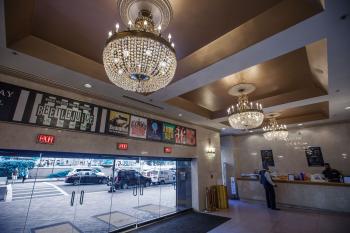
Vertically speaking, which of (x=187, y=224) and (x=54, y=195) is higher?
(x=54, y=195)

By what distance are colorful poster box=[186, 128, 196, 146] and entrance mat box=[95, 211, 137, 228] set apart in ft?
11.1

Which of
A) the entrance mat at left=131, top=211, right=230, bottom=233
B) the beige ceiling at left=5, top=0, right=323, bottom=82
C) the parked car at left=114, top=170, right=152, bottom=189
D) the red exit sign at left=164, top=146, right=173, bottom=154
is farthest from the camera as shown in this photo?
the red exit sign at left=164, top=146, right=173, bottom=154

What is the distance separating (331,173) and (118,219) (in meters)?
8.69

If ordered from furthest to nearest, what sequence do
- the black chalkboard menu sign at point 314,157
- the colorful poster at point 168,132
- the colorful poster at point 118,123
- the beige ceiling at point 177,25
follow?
the black chalkboard menu sign at point 314,157 → the colorful poster at point 168,132 → the colorful poster at point 118,123 → the beige ceiling at point 177,25

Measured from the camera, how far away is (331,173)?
7.27 meters

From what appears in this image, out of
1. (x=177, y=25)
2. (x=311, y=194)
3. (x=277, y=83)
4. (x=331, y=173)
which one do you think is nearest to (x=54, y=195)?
(x=177, y=25)

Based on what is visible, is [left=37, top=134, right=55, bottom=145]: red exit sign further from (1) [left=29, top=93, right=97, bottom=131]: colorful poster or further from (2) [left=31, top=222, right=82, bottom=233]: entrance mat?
(2) [left=31, top=222, right=82, bottom=233]: entrance mat

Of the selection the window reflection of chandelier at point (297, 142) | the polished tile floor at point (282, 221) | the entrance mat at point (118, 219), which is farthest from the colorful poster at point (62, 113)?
the window reflection of chandelier at point (297, 142)

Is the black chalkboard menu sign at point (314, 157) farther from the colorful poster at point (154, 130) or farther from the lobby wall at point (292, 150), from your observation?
the colorful poster at point (154, 130)

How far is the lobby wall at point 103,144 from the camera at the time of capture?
11.0 ft

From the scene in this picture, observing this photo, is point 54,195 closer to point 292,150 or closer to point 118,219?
point 118,219

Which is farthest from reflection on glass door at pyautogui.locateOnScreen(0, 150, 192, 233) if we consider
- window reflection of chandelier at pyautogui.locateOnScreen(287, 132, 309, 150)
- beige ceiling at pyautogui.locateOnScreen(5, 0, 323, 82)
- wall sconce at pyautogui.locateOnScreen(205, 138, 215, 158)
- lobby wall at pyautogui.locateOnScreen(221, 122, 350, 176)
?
window reflection of chandelier at pyautogui.locateOnScreen(287, 132, 309, 150)

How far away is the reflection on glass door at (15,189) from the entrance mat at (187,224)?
271 cm

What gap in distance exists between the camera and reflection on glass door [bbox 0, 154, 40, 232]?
10.9 feet
